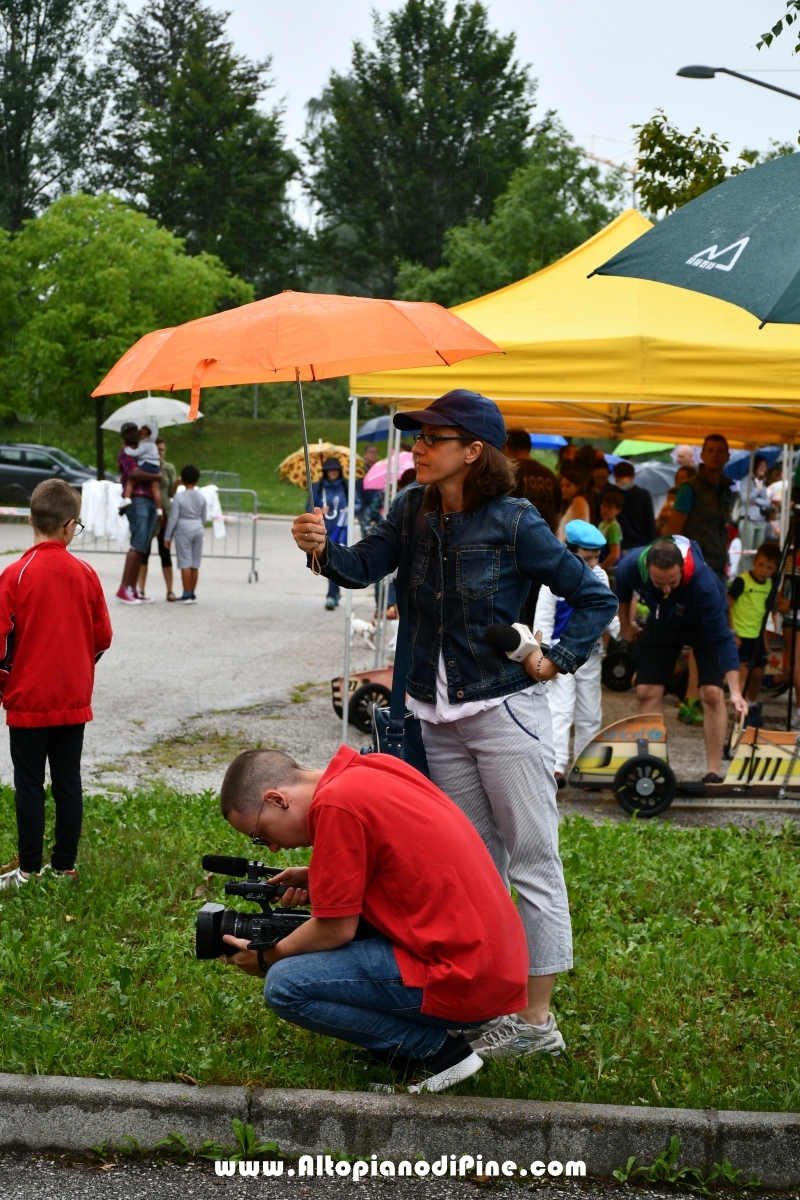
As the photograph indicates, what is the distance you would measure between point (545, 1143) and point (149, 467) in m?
12.6

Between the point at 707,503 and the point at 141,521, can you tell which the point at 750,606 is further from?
Result: the point at 141,521

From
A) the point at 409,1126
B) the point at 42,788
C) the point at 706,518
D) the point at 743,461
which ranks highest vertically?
the point at 743,461

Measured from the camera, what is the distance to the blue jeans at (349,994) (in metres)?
3.67

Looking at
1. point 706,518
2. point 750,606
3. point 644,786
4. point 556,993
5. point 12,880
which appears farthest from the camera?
point 706,518

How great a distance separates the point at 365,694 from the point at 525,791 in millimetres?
4961

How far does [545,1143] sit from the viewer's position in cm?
377

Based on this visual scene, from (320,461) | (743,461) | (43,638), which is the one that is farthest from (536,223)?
(43,638)

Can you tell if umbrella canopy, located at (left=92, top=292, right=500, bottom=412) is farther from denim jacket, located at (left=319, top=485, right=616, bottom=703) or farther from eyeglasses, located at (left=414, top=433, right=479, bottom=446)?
denim jacket, located at (left=319, top=485, right=616, bottom=703)

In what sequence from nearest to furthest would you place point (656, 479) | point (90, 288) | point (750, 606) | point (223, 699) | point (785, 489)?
point (750, 606)
point (223, 699)
point (785, 489)
point (656, 479)
point (90, 288)

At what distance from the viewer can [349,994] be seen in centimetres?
368

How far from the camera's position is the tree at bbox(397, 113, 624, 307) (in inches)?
1663

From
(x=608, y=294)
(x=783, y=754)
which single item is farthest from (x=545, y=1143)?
(x=608, y=294)

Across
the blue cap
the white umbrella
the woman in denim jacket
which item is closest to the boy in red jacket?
the woman in denim jacket

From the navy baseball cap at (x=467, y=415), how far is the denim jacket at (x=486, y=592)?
22 centimetres
